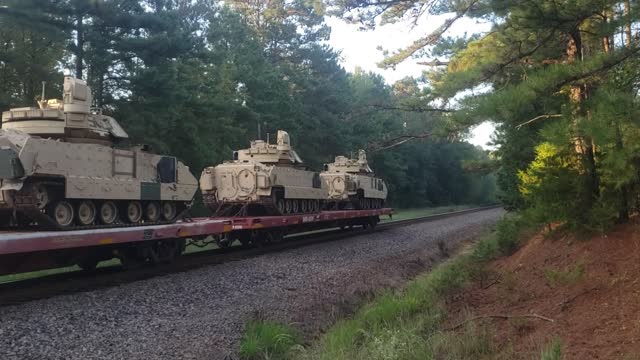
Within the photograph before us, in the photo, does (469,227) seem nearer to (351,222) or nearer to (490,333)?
(351,222)

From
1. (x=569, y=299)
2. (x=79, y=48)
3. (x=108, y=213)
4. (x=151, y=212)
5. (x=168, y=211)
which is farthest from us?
(x=79, y=48)

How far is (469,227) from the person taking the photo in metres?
26.3

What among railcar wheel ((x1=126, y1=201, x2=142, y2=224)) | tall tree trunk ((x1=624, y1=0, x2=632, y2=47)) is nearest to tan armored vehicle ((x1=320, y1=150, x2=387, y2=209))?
railcar wheel ((x1=126, y1=201, x2=142, y2=224))

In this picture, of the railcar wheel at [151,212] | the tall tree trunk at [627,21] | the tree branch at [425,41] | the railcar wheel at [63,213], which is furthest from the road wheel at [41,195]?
the tall tree trunk at [627,21]

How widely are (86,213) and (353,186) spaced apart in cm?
1417

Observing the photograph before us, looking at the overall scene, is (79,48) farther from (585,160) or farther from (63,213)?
(585,160)

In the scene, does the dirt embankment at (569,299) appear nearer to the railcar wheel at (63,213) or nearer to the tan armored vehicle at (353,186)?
the railcar wheel at (63,213)

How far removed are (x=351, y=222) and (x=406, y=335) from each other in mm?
18595

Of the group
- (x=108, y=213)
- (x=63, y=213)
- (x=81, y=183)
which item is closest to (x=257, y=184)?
(x=108, y=213)

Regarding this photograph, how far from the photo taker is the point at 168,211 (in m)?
13.4

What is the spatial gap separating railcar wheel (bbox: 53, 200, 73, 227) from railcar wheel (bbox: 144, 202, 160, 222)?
6.89 ft

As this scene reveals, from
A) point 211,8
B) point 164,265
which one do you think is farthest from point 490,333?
point 211,8

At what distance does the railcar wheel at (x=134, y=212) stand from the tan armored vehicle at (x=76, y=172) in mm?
20

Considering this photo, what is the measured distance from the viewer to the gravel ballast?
256 inches
